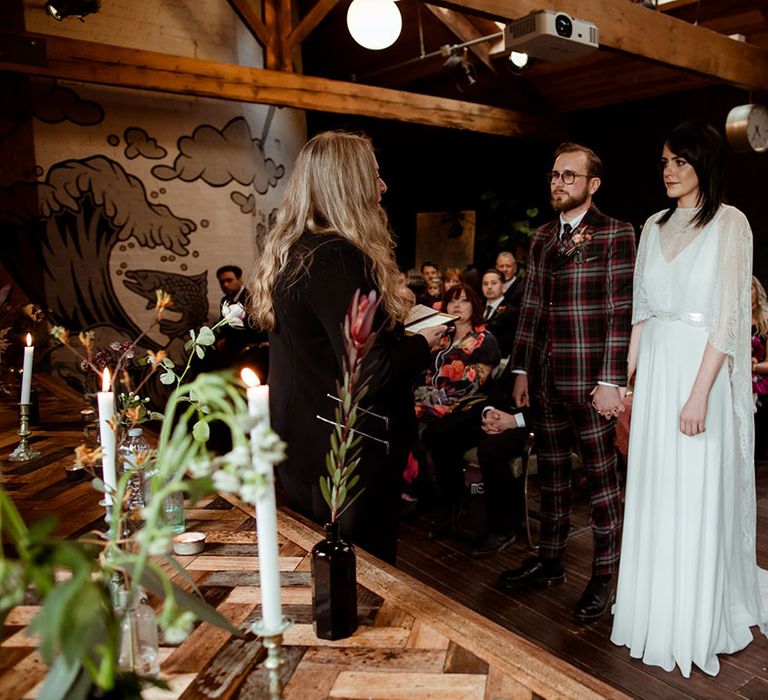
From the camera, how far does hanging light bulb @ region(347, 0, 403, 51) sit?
4.43 metres

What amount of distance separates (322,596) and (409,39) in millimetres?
7265

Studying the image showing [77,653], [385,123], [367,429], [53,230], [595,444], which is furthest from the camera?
[385,123]

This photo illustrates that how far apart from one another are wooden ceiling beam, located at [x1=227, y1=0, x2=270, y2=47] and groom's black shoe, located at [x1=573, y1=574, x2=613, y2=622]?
16.7ft

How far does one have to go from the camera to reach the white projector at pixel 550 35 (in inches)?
141

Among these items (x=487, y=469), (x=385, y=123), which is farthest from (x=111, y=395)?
(x=385, y=123)

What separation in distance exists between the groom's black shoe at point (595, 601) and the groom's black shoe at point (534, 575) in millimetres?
243

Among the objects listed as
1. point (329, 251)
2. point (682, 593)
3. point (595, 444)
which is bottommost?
point (682, 593)

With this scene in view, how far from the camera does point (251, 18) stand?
596 centimetres

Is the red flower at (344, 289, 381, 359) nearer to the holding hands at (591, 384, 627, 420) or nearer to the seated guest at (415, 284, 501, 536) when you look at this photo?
the holding hands at (591, 384, 627, 420)

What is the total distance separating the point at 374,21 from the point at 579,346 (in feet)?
9.67

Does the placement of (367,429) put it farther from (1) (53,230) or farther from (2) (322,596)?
(1) (53,230)

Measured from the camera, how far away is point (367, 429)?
5.15 ft

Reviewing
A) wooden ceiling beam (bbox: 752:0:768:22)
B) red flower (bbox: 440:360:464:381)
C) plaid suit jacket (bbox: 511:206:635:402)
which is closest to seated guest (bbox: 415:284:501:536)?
red flower (bbox: 440:360:464:381)

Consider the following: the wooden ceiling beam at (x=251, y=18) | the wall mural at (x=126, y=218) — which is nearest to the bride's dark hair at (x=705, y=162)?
the wall mural at (x=126, y=218)
